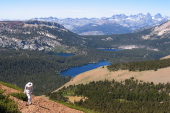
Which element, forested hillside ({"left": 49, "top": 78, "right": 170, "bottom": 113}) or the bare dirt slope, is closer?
forested hillside ({"left": 49, "top": 78, "right": 170, "bottom": 113})

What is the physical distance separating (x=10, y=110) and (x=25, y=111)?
9.36 feet

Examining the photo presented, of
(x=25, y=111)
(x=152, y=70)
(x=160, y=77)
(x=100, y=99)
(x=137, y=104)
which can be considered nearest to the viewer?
(x=25, y=111)

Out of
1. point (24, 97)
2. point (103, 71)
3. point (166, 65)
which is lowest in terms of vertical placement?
point (103, 71)

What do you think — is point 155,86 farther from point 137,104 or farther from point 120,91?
point 137,104

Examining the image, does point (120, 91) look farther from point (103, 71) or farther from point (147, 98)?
point (103, 71)

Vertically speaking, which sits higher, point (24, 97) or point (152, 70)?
point (24, 97)

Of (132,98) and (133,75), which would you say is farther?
(133,75)

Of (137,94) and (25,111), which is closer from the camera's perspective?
(25,111)

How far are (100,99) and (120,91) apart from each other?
22.7m

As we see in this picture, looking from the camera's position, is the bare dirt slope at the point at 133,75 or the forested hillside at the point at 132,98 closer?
the forested hillside at the point at 132,98

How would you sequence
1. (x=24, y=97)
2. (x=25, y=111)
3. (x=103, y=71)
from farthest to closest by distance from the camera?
(x=103, y=71), (x=24, y=97), (x=25, y=111)

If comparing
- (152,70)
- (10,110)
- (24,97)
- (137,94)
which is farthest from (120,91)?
(10,110)

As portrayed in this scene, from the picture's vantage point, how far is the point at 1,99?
2658 cm

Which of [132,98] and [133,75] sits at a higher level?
[133,75]
